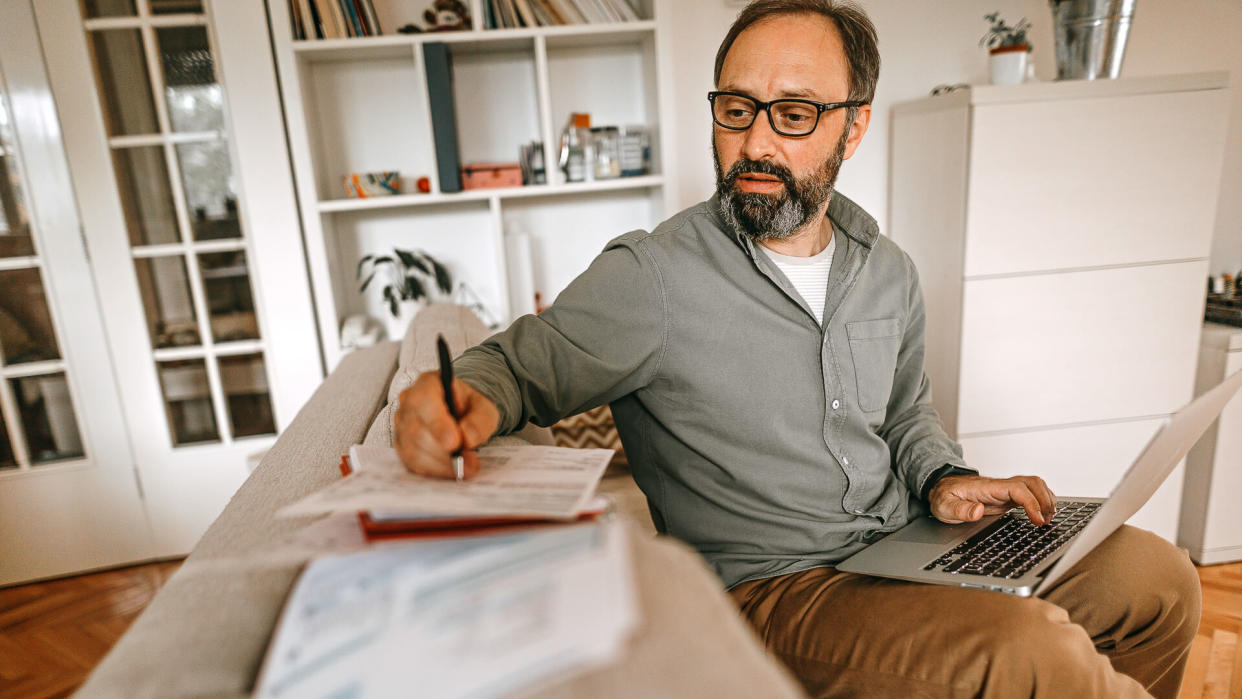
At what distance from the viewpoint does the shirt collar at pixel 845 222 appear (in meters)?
1.17

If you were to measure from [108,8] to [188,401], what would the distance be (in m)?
1.23

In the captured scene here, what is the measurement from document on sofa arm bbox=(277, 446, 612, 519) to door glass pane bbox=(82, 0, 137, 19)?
84.6 inches

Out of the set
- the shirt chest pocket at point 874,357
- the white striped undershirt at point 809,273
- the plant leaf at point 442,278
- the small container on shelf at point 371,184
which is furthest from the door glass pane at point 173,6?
the shirt chest pocket at point 874,357

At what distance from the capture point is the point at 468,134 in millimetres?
2359

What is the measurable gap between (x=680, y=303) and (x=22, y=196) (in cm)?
223

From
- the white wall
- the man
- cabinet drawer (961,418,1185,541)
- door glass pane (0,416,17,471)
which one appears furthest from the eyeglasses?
door glass pane (0,416,17,471)

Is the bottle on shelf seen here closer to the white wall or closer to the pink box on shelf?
the pink box on shelf

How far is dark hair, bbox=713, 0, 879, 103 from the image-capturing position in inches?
47.8

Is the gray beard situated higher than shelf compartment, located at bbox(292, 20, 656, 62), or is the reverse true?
shelf compartment, located at bbox(292, 20, 656, 62)

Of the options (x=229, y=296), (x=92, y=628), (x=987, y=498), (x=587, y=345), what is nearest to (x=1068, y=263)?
(x=987, y=498)

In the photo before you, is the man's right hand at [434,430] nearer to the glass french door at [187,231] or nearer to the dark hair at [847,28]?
the dark hair at [847,28]

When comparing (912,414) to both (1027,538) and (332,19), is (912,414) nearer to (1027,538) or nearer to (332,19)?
(1027,538)

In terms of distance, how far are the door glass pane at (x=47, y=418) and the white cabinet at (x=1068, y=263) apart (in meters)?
2.80

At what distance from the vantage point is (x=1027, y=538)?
1071 mm
